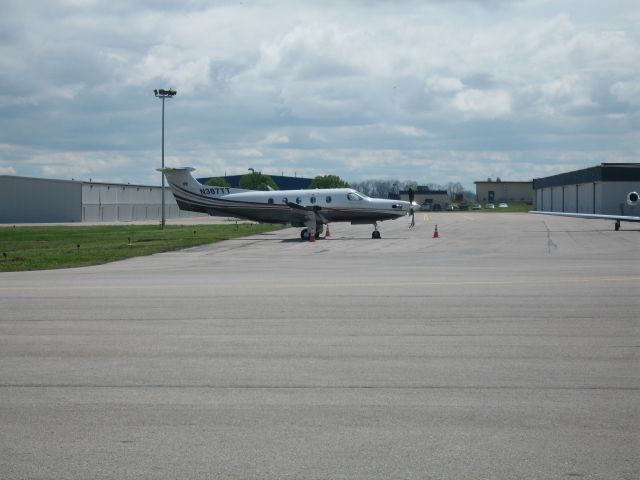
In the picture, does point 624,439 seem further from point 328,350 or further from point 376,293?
point 376,293

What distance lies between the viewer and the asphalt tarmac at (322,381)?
625cm

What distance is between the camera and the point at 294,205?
143ft

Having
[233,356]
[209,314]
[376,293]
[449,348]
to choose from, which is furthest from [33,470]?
[376,293]

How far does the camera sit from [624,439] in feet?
21.9

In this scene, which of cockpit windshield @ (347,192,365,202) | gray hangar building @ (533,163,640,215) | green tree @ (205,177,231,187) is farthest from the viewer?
green tree @ (205,177,231,187)

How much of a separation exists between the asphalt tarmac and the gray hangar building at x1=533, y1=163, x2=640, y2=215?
6596 centimetres

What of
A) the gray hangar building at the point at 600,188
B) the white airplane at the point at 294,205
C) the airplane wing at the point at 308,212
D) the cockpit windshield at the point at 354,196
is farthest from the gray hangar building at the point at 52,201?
the gray hangar building at the point at 600,188

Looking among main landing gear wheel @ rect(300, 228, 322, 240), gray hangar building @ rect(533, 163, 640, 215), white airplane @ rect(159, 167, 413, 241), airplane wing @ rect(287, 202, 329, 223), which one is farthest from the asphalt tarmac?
gray hangar building @ rect(533, 163, 640, 215)

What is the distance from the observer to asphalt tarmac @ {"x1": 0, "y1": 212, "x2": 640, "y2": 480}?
6250 mm

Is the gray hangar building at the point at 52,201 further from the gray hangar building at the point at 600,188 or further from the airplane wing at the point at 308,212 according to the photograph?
the gray hangar building at the point at 600,188

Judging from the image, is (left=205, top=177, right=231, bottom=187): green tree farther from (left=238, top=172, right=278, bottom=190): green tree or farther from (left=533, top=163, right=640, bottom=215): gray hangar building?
(left=533, top=163, right=640, bottom=215): gray hangar building

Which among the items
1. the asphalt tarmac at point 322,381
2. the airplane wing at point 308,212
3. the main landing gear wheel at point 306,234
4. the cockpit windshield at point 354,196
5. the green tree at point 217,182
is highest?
the green tree at point 217,182

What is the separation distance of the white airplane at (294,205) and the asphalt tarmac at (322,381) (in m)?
25.4

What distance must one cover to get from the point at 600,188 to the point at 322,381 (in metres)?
87.1
